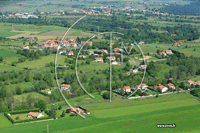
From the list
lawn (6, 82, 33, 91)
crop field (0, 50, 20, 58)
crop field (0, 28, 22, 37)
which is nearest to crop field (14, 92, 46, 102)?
lawn (6, 82, 33, 91)

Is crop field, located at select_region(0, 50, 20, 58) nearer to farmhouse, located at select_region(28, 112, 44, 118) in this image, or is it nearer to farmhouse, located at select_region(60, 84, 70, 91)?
farmhouse, located at select_region(60, 84, 70, 91)

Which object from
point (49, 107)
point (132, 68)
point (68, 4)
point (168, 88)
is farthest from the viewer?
point (68, 4)

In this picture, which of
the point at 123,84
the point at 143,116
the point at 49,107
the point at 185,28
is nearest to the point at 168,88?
the point at 123,84

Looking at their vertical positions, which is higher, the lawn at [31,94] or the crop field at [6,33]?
the crop field at [6,33]

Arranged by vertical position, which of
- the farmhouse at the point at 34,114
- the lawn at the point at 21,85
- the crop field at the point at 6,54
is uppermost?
the crop field at the point at 6,54

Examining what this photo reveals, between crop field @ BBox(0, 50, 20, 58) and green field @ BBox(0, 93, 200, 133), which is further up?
crop field @ BBox(0, 50, 20, 58)

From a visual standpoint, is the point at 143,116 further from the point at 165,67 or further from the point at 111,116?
the point at 165,67

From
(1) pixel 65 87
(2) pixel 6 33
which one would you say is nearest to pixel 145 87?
(1) pixel 65 87

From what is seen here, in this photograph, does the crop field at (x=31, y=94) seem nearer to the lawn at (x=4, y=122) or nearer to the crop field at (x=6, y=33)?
the lawn at (x=4, y=122)

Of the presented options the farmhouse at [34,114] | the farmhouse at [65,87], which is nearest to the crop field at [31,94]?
the farmhouse at [65,87]
